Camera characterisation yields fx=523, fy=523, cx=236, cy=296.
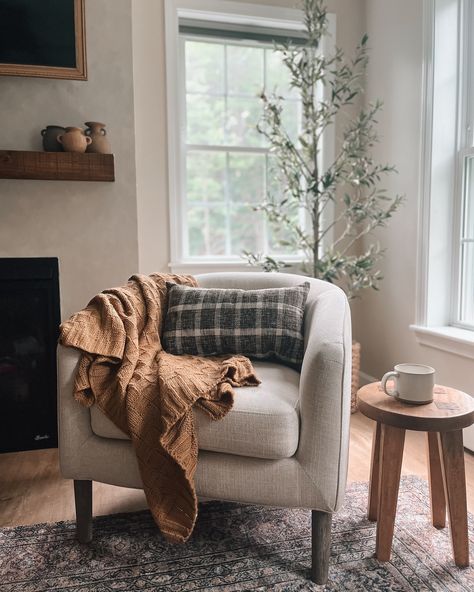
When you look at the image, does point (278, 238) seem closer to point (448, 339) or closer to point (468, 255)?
point (468, 255)

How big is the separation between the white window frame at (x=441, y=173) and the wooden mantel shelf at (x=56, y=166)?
5.05ft

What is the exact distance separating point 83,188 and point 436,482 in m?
1.91

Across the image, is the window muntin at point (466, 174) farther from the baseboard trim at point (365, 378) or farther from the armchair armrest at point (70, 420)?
the armchair armrest at point (70, 420)

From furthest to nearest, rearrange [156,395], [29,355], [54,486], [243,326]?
[29,355] → [54,486] → [243,326] → [156,395]

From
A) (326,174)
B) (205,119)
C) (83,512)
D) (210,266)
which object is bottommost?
(83,512)

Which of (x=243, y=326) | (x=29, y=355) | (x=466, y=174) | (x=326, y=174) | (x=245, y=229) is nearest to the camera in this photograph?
(x=243, y=326)

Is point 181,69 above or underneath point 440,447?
above

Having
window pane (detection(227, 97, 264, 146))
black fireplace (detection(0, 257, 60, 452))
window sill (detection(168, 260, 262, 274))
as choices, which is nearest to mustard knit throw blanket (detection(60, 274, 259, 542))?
black fireplace (detection(0, 257, 60, 452))

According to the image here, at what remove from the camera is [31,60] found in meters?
2.28

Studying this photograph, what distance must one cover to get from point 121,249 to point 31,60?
903mm

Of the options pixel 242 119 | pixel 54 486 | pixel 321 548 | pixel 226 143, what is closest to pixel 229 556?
pixel 321 548

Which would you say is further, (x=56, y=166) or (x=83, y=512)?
(x=56, y=166)

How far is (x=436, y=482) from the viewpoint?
1666mm

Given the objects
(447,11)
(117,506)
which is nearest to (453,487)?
(117,506)
